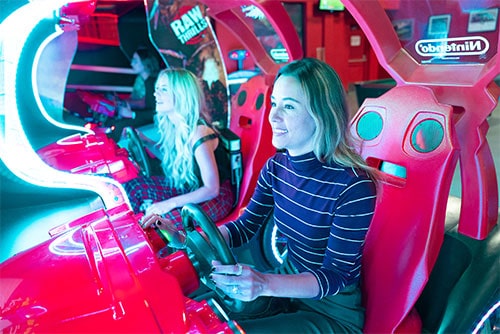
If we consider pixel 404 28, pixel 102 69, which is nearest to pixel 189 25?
pixel 102 69

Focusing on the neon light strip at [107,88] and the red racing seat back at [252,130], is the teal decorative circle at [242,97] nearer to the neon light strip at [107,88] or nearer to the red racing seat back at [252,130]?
the red racing seat back at [252,130]

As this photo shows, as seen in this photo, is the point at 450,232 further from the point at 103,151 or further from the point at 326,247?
the point at 103,151

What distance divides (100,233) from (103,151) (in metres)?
1.26

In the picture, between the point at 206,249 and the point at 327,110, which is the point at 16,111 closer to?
the point at 206,249

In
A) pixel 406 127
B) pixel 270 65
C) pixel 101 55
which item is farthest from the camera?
pixel 101 55

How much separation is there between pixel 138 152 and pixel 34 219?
88cm

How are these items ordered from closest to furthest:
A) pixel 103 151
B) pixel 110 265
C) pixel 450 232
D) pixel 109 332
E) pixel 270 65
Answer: pixel 109 332, pixel 110 265, pixel 450 232, pixel 103 151, pixel 270 65

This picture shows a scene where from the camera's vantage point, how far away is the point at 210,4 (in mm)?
2865

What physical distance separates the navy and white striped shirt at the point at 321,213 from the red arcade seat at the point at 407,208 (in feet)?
0.55

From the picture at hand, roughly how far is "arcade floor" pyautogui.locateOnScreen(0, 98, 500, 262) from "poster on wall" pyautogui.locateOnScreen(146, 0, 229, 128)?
1937 millimetres

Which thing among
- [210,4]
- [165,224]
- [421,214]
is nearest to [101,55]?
[210,4]

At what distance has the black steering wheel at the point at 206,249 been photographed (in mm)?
A: 963

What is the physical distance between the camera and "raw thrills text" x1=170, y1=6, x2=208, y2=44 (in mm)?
3717

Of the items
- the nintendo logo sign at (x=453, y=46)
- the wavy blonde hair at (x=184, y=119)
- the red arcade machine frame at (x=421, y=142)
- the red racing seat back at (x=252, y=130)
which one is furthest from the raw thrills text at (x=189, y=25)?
the nintendo logo sign at (x=453, y=46)
